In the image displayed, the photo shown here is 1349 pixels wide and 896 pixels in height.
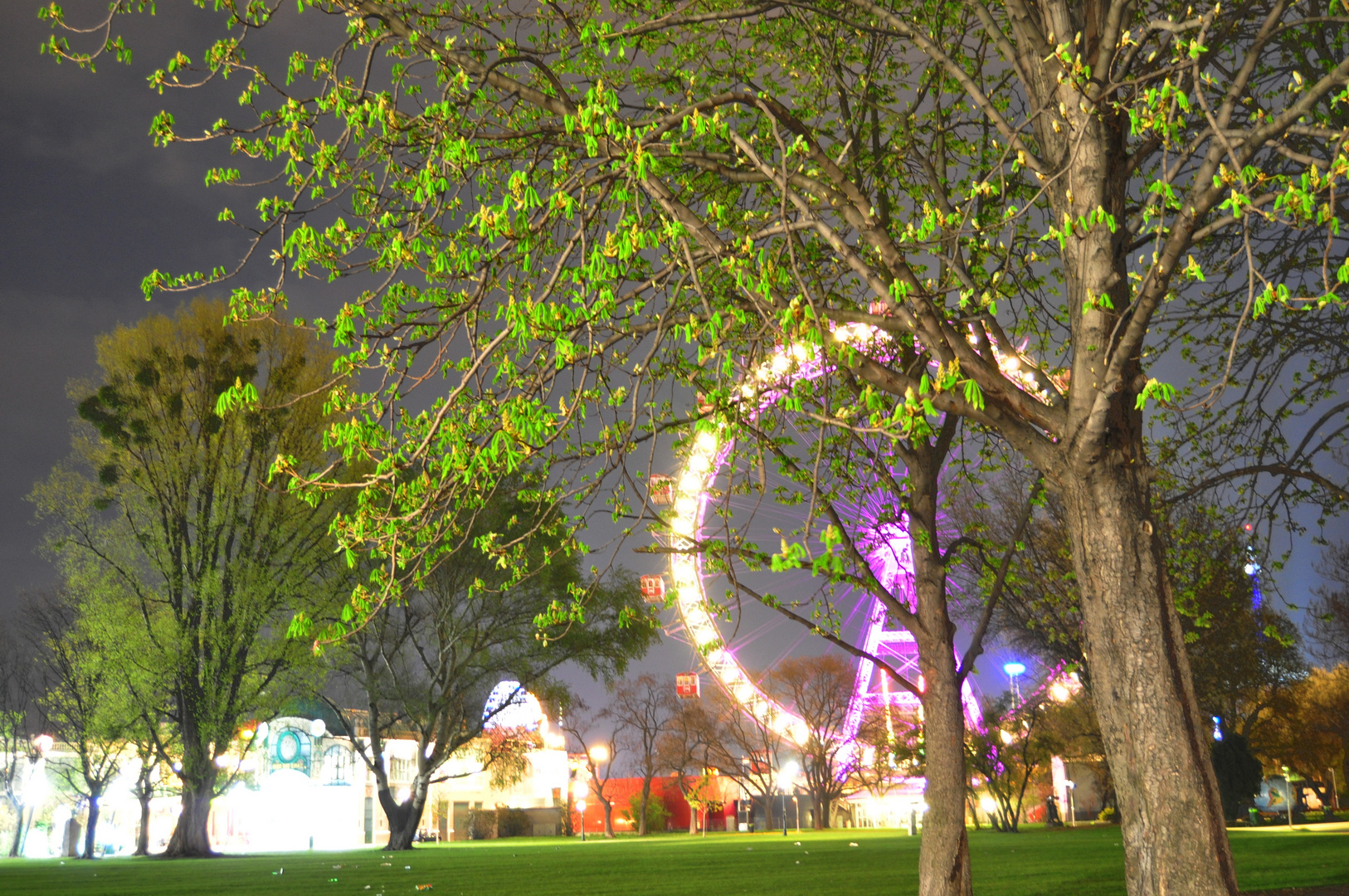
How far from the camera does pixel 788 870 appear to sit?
50.8 feet

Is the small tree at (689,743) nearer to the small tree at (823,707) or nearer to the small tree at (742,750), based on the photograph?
the small tree at (742,750)

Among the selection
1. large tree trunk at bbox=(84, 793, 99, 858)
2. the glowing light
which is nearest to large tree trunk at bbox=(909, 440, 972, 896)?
the glowing light

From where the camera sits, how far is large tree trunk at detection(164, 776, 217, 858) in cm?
2512

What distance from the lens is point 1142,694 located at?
17.2ft

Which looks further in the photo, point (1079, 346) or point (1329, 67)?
point (1329, 67)

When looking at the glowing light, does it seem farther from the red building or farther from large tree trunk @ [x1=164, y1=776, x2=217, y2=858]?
the red building

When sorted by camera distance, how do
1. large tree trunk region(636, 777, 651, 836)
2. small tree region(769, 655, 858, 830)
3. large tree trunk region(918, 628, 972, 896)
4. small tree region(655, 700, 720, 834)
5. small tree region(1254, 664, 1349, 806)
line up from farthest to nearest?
small tree region(655, 700, 720, 834) < large tree trunk region(636, 777, 651, 836) < small tree region(769, 655, 858, 830) < small tree region(1254, 664, 1349, 806) < large tree trunk region(918, 628, 972, 896)

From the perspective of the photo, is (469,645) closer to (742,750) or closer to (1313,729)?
(1313,729)

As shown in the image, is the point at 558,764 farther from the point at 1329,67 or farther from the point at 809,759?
the point at 1329,67

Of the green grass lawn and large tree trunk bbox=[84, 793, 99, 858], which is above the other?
the green grass lawn

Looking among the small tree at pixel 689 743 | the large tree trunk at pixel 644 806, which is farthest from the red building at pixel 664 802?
the large tree trunk at pixel 644 806

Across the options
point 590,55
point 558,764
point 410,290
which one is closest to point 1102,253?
point 410,290

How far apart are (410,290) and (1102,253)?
4.29m

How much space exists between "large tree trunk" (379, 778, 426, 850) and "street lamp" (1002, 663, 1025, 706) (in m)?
26.6
